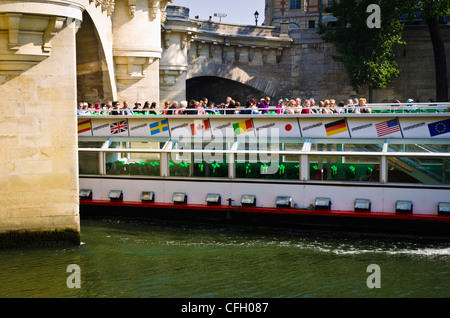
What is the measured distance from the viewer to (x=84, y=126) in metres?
19.6

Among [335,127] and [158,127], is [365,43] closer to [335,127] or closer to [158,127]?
[335,127]

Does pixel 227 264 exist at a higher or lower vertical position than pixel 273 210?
lower

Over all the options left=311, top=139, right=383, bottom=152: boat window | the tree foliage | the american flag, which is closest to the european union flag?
the american flag

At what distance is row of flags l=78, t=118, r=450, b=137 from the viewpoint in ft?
55.6

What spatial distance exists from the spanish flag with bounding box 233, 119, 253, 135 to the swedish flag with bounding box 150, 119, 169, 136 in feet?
5.96

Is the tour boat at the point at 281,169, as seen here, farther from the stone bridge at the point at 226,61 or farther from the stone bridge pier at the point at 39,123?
the stone bridge at the point at 226,61

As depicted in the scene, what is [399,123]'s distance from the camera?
17.2 metres

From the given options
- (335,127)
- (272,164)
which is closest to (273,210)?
(272,164)

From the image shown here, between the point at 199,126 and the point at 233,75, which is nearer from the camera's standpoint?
the point at 199,126

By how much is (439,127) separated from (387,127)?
3.79 feet

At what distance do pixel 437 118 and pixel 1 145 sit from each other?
9.47m

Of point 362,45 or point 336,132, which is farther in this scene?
point 362,45
